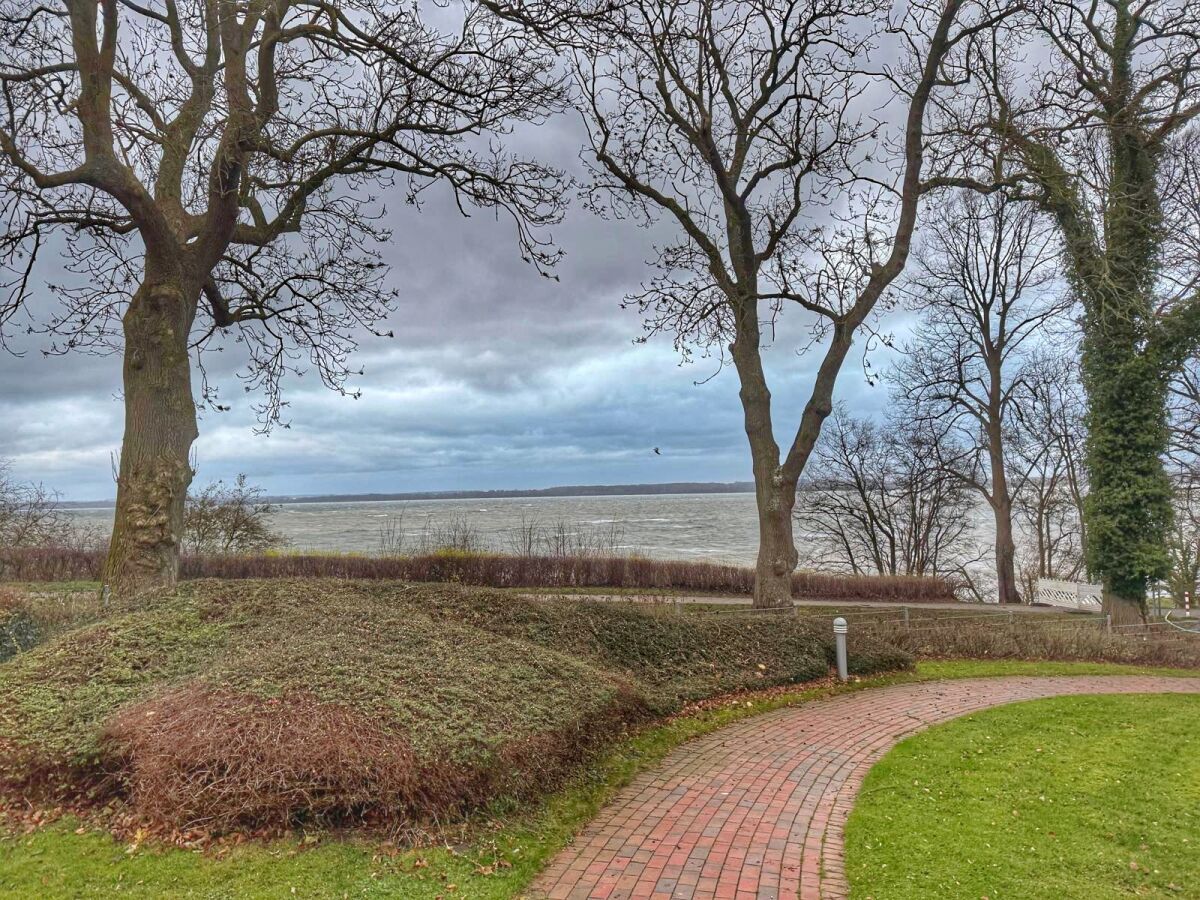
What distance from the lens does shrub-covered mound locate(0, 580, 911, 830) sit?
4203mm

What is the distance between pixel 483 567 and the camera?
22.8 meters

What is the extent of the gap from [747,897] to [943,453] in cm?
2957

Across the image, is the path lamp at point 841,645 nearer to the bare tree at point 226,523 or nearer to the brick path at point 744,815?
the brick path at point 744,815

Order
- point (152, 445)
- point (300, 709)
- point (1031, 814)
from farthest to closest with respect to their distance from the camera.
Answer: point (152, 445)
point (1031, 814)
point (300, 709)

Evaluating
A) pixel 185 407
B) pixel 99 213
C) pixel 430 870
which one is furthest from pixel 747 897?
pixel 99 213

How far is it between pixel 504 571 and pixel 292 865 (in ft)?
64.2

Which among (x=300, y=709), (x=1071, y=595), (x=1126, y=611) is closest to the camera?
(x=300, y=709)

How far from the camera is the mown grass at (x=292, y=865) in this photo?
143 inches

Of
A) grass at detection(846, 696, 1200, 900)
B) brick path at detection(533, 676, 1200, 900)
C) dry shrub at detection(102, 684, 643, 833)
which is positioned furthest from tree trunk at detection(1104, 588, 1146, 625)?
dry shrub at detection(102, 684, 643, 833)

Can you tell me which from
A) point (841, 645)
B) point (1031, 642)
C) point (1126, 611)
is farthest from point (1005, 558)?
point (841, 645)

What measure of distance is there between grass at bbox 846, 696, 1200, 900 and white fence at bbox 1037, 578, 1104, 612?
16.7 m

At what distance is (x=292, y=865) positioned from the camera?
3809 mm

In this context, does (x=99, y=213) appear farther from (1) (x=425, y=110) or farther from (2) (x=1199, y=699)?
(2) (x=1199, y=699)

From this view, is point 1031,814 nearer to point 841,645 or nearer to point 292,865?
point 292,865
